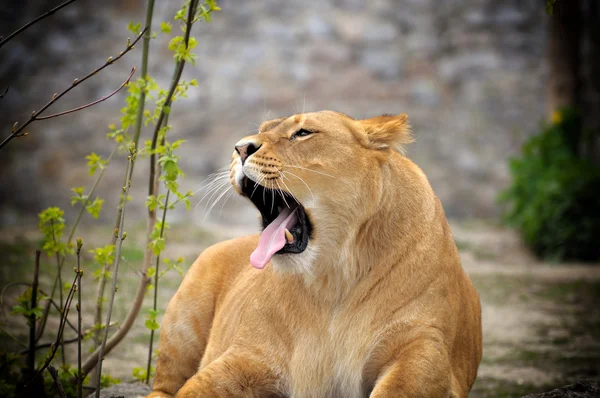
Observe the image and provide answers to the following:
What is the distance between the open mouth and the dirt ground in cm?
120

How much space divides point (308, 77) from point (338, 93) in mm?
631

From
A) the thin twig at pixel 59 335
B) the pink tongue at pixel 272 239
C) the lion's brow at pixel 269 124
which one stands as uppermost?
the lion's brow at pixel 269 124

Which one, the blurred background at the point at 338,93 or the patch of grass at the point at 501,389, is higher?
the blurred background at the point at 338,93

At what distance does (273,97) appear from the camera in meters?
13.1

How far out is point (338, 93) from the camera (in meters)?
13.5

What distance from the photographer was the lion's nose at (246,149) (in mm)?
3266

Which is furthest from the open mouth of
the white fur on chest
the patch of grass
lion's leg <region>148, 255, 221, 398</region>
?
the patch of grass

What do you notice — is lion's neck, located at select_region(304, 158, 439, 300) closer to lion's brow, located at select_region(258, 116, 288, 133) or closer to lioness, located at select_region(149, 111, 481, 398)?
lioness, located at select_region(149, 111, 481, 398)

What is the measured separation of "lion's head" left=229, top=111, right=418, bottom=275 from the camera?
10.6 feet

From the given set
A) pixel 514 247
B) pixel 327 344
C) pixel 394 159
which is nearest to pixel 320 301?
pixel 327 344

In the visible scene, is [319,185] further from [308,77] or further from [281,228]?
[308,77]

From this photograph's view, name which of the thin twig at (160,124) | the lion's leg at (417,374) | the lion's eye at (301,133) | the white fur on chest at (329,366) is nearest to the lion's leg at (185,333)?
the thin twig at (160,124)

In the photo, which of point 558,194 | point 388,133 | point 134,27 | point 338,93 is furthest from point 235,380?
point 338,93

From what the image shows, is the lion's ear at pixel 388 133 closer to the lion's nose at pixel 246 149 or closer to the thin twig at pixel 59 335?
the lion's nose at pixel 246 149
